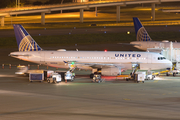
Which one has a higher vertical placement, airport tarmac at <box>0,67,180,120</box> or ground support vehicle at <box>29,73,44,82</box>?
ground support vehicle at <box>29,73,44,82</box>

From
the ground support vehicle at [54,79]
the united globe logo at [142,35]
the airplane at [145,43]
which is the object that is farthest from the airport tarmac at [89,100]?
the united globe logo at [142,35]

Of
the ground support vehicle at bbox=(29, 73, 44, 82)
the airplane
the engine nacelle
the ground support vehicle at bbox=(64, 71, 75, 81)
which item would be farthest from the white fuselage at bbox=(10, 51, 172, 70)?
the airplane

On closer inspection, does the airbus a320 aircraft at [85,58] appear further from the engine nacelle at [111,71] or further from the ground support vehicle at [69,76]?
the ground support vehicle at [69,76]

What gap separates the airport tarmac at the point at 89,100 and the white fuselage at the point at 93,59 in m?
3.92

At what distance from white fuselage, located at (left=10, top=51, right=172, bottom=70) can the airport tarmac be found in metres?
3.92

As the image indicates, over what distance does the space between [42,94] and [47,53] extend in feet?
46.9

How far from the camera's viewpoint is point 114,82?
44719mm

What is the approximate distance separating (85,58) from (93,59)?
1.15 metres

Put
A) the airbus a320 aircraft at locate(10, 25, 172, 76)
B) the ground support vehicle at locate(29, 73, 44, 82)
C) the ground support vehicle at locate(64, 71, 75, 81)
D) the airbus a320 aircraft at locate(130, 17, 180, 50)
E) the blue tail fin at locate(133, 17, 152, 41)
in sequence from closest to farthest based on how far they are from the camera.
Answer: the ground support vehicle at locate(29, 73, 44, 82) → the ground support vehicle at locate(64, 71, 75, 81) → the airbus a320 aircraft at locate(10, 25, 172, 76) → the airbus a320 aircraft at locate(130, 17, 180, 50) → the blue tail fin at locate(133, 17, 152, 41)

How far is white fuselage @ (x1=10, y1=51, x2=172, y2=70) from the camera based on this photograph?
49031 mm

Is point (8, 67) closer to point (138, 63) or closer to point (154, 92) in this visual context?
point (138, 63)

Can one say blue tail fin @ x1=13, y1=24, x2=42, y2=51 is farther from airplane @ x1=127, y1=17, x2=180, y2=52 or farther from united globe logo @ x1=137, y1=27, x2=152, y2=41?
united globe logo @ x1=137, y1=27, x2=152, y2=41

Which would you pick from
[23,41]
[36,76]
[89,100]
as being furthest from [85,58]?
[89,100]

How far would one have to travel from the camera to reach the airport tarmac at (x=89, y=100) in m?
27.0
